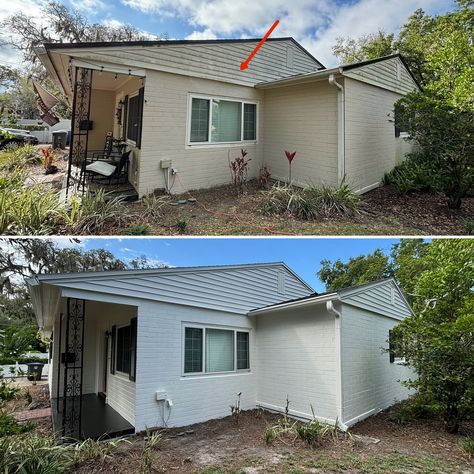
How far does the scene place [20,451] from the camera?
176 inches

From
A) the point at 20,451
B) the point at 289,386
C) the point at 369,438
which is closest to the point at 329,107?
the point at 289,386

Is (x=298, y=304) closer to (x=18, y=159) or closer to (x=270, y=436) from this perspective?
(x=270, y=436)

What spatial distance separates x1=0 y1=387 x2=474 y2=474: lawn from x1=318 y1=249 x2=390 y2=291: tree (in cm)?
1643

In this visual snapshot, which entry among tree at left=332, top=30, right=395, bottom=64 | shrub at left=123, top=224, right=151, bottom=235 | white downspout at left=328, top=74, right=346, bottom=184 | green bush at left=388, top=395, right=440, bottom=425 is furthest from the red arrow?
tree at left=332, top=30, right=395, bottom=64

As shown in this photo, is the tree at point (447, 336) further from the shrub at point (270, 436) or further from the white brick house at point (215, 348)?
the shrub at point (270, 436)

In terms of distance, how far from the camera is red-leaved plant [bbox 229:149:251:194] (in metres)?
10.4

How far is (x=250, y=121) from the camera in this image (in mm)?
11422

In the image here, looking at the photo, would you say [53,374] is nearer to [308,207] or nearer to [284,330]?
[284,330]

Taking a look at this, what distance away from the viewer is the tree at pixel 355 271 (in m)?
23.6

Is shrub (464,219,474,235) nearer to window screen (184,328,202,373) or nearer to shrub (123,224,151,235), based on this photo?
window screen (184,328,202,373)

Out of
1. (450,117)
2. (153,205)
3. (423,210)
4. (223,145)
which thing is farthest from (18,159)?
(450,117)

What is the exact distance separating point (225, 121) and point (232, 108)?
0.50 metres

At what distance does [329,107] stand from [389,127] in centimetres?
345

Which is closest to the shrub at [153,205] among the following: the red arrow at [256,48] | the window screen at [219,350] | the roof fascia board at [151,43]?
the window screen at [219,350]
